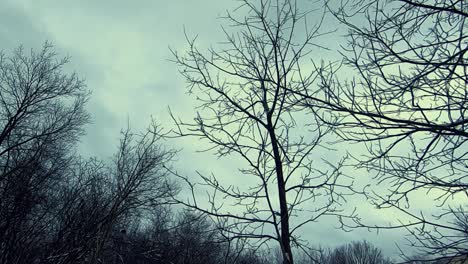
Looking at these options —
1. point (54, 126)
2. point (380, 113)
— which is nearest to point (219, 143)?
point (380, 113)

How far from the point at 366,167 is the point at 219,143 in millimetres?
1924

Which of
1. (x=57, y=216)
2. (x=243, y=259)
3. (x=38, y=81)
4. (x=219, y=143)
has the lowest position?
(x=243, y=259)

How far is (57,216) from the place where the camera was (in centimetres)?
556

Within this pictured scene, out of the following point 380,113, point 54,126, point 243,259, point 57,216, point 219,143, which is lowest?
point 243,259

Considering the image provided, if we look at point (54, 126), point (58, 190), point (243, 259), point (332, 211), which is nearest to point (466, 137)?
point (332, 211)

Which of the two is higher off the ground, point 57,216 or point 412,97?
point 412,97

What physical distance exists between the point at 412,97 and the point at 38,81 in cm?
2147

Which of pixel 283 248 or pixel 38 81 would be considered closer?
pixel 283 248

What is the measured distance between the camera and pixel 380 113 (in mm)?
3283

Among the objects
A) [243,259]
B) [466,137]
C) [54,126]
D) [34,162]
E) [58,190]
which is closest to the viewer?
[466,137]

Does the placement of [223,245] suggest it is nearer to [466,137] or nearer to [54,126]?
[466,137]

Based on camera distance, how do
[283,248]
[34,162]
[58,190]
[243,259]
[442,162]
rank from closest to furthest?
[442,162] < [283,248] < [243,259] < [34,162] < [58,190]

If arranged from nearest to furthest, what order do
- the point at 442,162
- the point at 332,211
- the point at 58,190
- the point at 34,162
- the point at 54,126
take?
the point at 442,162
the point at 332,211
the point at 34,162
the point at 58,190
the point at 54,126

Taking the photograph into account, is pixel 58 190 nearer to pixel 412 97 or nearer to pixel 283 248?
pixel 283 248
